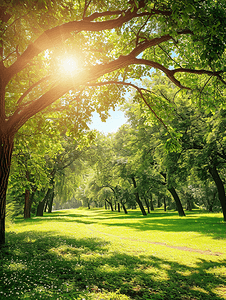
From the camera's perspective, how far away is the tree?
5.27 metres

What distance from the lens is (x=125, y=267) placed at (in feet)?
20.4

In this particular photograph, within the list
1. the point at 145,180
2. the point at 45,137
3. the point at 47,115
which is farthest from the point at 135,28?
the point at 145,180

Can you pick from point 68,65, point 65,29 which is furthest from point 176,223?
point 65,29

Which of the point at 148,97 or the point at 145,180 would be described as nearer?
the point at 148,97

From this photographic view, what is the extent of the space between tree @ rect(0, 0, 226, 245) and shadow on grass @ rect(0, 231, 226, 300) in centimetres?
225

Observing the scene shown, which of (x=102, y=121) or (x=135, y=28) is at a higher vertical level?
(x=135, y=28)

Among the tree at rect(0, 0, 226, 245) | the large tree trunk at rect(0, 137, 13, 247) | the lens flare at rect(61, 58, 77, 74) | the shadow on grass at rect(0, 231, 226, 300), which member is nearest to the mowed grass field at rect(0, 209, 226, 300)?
the shadow on grass at rect(0, 231, 226, 300)

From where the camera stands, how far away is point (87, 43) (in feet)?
32.5

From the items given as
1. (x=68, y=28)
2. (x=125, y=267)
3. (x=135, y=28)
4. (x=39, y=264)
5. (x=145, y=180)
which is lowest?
(x=125, y=267)

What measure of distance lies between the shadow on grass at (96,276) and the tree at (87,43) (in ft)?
7.39

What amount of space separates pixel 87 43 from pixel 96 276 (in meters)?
10.3

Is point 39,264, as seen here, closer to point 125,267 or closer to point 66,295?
point 66,295

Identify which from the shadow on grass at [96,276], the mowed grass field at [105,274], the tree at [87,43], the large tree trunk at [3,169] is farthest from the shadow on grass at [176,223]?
the large tree trunk at [3,169]

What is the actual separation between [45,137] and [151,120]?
5938 millimetres
